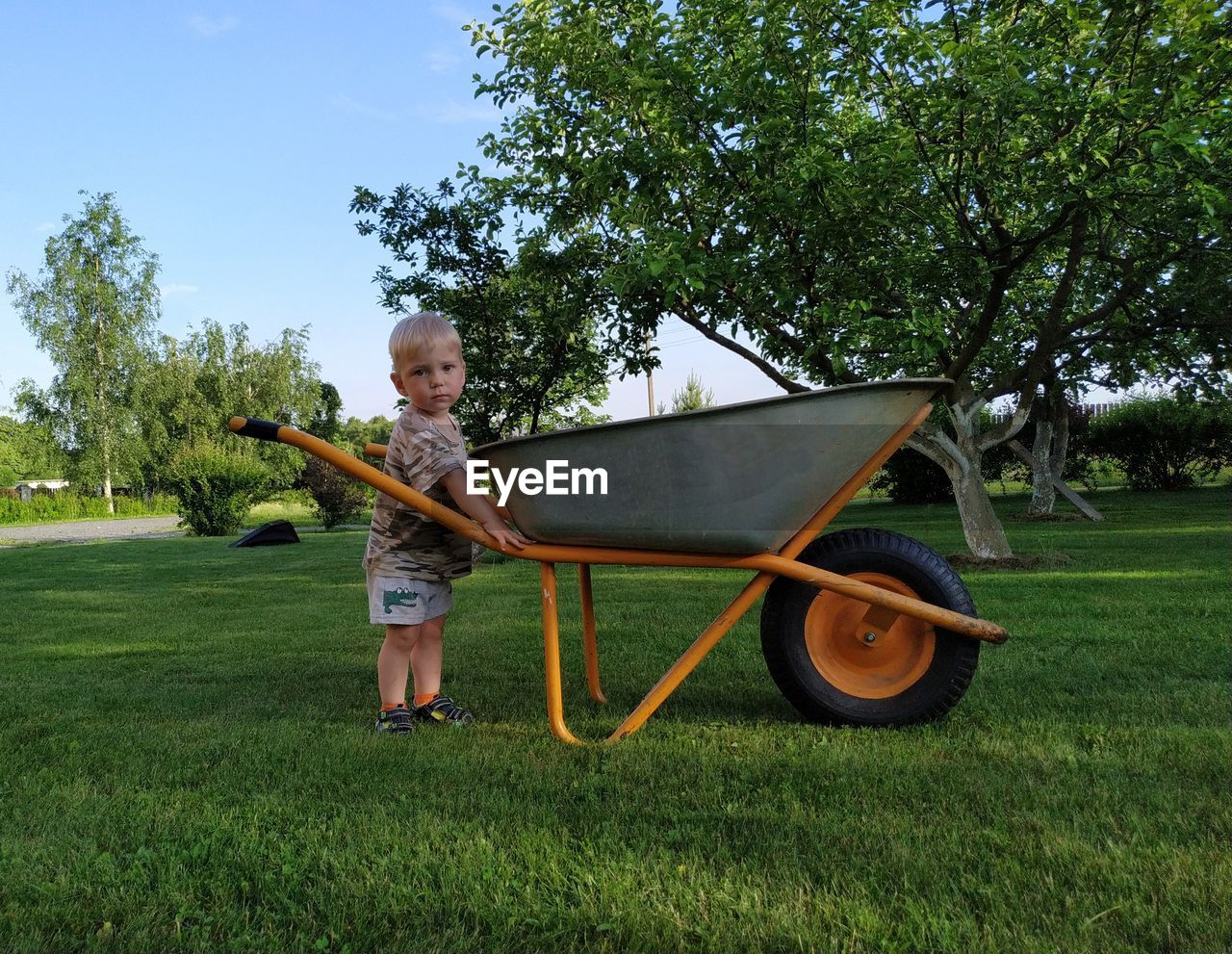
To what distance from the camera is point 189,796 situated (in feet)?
7.09

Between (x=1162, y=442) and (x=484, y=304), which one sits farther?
(x=1162, y=442)

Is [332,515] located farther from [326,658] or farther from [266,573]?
[326,658]

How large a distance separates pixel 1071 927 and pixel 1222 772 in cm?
103

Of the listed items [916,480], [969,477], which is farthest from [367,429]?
[969,477]

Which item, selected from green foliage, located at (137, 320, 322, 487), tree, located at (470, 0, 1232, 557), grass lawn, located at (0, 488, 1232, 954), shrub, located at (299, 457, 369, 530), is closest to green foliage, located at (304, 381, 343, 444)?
green foliage, located at (137, 320, 322, 487)

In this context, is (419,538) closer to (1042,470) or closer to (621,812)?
(621,812)

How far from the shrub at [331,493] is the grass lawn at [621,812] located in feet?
47.4

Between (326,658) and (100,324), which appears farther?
(100,324)

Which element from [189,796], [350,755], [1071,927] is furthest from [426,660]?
[1071,927]

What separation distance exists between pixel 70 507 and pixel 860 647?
3650cm

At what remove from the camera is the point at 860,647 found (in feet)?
9.20

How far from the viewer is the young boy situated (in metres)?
2.85

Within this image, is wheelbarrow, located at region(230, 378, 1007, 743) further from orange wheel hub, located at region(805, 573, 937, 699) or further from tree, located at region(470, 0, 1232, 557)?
tree, located at region(470, 0, 1232, 557)

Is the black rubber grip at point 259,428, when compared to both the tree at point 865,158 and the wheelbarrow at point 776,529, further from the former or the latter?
the tree at point 865,158
